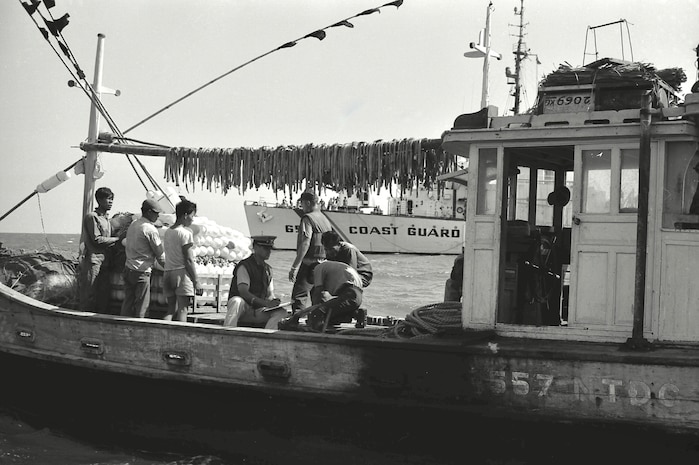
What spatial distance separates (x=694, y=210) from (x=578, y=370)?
59.5 inches

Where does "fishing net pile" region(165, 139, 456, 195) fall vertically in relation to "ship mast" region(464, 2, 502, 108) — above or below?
below

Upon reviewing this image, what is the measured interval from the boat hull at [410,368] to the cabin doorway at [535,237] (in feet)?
2.28

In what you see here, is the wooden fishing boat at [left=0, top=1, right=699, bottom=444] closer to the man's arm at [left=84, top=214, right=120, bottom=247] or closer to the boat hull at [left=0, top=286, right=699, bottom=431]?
the boat hull at [left=0, top=286, right=699, bottom=431]

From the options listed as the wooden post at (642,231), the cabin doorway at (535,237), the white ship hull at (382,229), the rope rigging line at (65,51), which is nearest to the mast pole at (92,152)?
the rope rigging line at (65,51)

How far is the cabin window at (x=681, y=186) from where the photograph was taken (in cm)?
582

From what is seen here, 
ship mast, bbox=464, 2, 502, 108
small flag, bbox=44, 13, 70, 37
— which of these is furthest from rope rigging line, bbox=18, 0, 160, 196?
ship mast, bbox=464, 2, 502, 108

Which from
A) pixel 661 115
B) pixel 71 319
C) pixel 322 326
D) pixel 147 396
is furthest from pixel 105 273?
pixel 661 115

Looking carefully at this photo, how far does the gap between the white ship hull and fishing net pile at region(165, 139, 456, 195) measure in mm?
43317

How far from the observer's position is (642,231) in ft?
18.7

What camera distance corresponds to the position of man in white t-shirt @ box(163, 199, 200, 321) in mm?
7992

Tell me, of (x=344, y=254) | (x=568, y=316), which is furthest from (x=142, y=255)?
(x=568, y=316)

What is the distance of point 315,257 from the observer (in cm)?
835

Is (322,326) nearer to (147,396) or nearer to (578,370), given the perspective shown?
(147,396)

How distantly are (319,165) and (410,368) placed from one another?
9.01 ft
